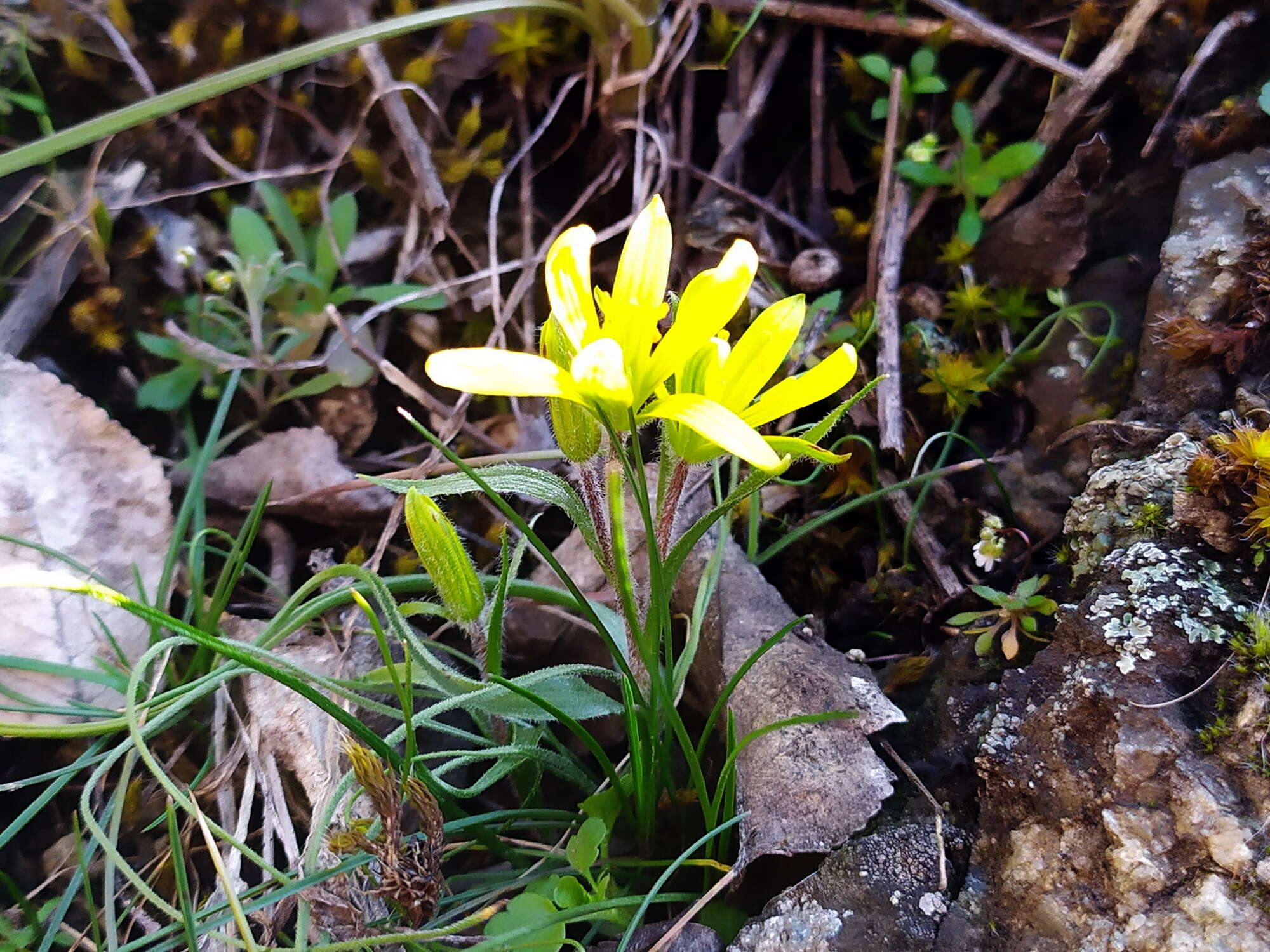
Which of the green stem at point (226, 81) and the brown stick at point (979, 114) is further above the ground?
the green stem at point (226, 81)

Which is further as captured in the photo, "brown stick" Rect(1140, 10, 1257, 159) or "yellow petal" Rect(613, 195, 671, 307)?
"brown stick" Rect(1140, 10, 1257, 159)

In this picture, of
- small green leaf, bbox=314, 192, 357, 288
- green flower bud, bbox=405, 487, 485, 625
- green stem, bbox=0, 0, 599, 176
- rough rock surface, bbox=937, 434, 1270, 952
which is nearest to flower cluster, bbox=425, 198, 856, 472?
green flower bud, bbox=405, 487, 485, 625

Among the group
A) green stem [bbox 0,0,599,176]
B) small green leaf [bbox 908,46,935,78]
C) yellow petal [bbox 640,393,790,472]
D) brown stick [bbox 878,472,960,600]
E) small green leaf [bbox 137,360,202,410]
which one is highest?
green stem [bbox 0,0,599,176]

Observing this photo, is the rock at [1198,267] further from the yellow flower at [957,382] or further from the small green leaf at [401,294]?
the small green leaf at [401,294]

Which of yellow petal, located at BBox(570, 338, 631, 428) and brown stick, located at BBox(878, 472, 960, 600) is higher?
yellow petal, located at BBox(570, 338, 631, 428)

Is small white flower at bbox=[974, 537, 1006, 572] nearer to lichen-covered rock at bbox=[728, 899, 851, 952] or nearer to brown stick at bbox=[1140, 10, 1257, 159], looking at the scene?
lichen-covered rock at bbox=[728, 899, 851, 952]

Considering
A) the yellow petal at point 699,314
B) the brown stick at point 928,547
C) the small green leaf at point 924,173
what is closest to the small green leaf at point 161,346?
the yellow petal at point 699,314

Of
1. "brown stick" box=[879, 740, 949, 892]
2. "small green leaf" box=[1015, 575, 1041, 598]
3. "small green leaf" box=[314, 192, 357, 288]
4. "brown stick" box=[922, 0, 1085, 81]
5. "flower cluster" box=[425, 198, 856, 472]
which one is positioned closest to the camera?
"flower cluster" box=[425, 198, 856, 472]
